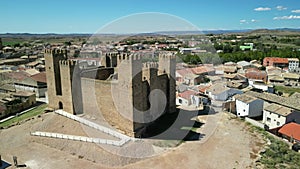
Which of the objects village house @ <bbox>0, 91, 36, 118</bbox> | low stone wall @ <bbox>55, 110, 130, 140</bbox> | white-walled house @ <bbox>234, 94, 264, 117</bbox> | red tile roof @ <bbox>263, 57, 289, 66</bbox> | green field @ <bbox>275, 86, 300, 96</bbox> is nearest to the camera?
low stone wall @ <bbox>55, 110, 130, 140</bbox>

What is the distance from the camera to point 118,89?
1936 cm

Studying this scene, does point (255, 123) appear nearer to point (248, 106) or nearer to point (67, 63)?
point (248, 106)

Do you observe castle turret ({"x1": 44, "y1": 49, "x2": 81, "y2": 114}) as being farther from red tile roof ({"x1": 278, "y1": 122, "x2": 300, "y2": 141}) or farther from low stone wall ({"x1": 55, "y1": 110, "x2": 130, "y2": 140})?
red tile roof ({"x1": 278, "y1": 122, "x2": 300, "y2": 141})

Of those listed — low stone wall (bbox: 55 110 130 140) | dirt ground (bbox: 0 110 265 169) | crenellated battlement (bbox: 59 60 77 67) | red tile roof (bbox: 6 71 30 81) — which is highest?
crenellated battlement (bbox: 59 60 77 67)

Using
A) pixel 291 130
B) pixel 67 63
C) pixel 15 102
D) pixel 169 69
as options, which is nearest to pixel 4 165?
pixel 67 63

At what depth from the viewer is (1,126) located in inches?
909

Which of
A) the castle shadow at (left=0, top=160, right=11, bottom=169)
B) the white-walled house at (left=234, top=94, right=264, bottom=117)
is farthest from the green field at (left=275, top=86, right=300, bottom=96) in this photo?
the castle shadow at (left=0, top=160, right=11, bottom=169)

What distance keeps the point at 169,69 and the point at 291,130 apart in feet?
38.7

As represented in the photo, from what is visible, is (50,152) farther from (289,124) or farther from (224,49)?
(224,49)

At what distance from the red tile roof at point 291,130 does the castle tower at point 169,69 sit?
32.9ft

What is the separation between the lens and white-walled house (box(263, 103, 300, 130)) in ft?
75.3

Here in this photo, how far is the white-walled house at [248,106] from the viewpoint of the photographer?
1025 inches

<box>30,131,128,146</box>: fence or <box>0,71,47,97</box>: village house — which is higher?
<box>0,71,47,97</box>: village house

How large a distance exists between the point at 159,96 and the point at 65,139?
914 centimetres
